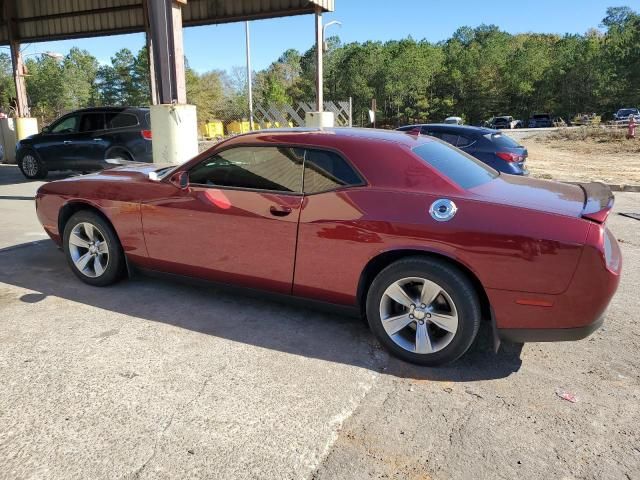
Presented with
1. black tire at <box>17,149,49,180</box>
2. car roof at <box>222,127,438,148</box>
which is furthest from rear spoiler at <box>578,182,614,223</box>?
black tire at <box>17,149,49,180</box>

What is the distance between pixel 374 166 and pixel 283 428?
180 centimetres

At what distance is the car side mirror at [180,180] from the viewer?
4.17 metres

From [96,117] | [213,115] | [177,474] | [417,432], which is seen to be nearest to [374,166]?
[417,432]

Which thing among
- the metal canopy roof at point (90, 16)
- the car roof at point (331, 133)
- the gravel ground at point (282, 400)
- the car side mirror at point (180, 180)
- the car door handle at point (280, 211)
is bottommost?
the gravel ground at point (282, 400)

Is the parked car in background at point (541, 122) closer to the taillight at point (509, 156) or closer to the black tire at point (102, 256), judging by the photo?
the taillight at point (509, 156)

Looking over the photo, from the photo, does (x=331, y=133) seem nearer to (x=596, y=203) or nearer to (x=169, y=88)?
(x=596, y=203)

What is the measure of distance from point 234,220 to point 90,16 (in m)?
16.3

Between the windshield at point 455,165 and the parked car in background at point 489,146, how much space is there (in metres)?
4.69

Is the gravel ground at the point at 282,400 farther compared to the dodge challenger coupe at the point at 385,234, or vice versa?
the dodge challenger coupe at the point at 385,234

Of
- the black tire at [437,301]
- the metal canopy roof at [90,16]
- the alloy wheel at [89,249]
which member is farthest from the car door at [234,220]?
the metal canopy roof at [90,16]

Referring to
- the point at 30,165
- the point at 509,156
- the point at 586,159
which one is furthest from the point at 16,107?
the point at 586,159

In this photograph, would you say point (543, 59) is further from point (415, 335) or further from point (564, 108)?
point (415, 335)

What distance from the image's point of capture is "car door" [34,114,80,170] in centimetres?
1170

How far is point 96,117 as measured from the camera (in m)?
11.4
